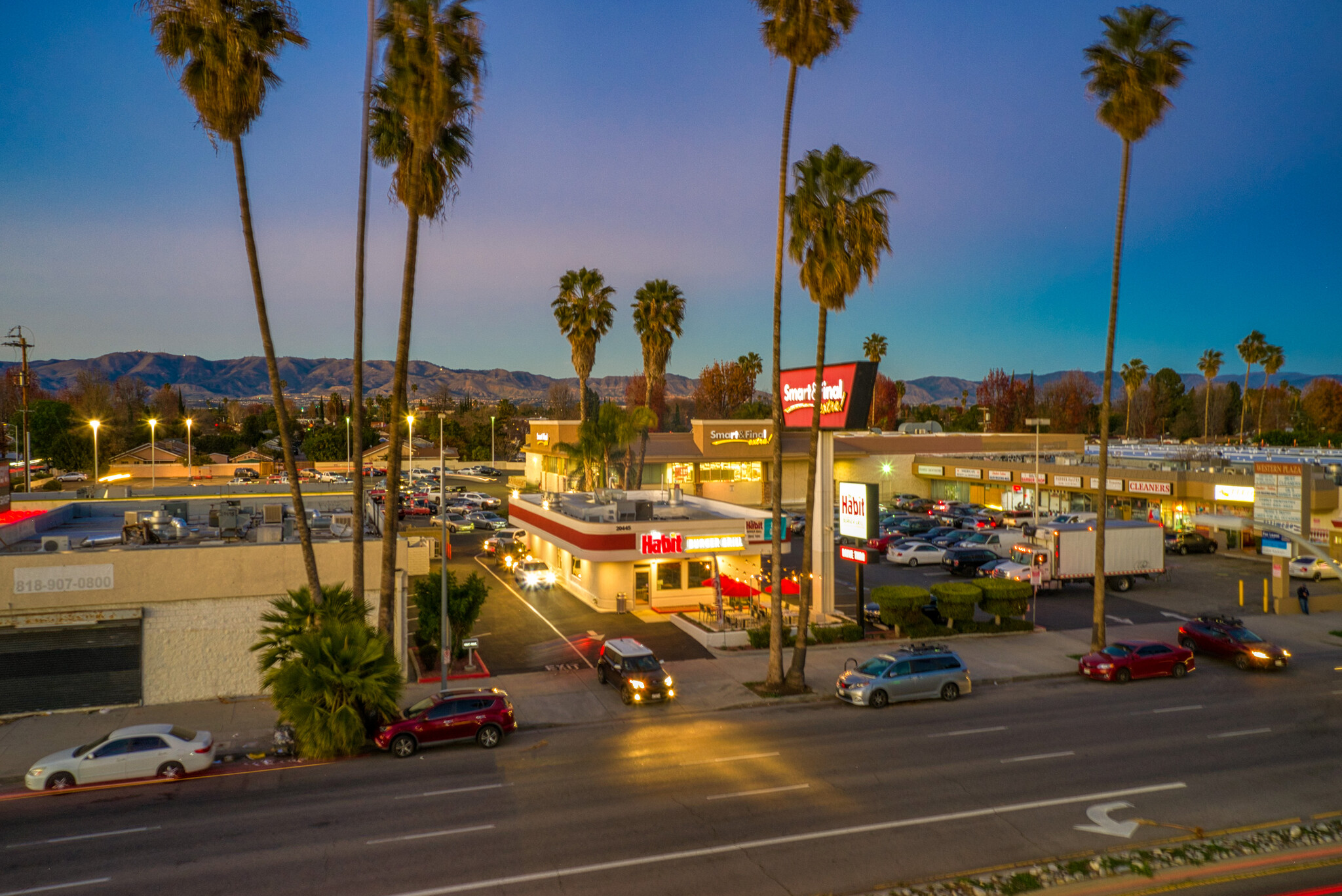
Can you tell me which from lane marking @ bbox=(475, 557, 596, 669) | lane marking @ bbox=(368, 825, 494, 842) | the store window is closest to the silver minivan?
lane marking @ bbox=(475, 557, 596, 669)

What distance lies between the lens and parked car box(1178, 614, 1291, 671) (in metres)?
27.5

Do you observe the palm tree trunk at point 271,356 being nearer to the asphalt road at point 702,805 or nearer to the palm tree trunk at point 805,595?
the asphalt road at point 702,805

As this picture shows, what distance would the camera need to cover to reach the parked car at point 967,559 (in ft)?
145

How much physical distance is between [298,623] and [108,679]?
24.9 ft

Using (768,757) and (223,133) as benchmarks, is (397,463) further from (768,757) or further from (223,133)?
(768,757)

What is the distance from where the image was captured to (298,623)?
66.9 ft

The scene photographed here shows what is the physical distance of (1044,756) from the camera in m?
19.2

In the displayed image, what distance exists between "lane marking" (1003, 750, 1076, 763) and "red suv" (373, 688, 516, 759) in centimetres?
1201

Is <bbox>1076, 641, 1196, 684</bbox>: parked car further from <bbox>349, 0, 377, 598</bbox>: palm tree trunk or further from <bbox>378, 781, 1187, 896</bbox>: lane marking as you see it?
<bbox>349, 0, 377, 598</bbox>: palm tree trunk

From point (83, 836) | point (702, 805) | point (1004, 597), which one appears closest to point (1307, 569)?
point (1004, 597)

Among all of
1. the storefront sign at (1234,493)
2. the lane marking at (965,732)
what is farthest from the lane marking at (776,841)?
the storefront sign at (1234,493)

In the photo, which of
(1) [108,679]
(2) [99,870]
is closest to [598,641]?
(1) [108,679]

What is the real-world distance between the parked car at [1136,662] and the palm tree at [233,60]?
24325 millimetres

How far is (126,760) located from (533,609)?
64.5 ft
